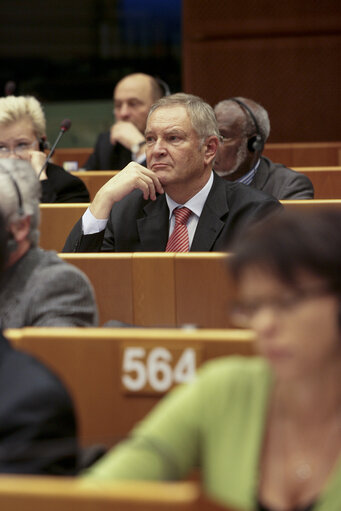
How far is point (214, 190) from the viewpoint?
3051 mm

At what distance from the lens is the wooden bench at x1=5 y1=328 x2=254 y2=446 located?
1.58m

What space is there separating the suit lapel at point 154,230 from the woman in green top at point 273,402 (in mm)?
1731

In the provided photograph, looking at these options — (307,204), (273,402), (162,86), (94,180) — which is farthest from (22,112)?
(273,402)

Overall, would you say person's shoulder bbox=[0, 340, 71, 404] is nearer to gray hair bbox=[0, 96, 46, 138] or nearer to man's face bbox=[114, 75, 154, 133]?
gray hair bbox=[0, 96, 46, 138]

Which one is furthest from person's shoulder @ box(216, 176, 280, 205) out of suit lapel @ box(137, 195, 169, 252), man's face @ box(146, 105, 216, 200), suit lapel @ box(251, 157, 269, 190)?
suit lapel @ box(251, 157, 269, 190)

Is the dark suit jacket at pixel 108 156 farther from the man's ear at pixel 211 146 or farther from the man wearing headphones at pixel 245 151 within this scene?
the man's ear at pixel 211 146

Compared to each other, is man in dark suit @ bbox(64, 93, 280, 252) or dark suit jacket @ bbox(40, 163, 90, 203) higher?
man in dark suit @ bbox(64, 93, 280, 252)

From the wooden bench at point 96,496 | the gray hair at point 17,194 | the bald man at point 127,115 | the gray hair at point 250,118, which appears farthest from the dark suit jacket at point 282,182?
the wooden bench at point 96,496

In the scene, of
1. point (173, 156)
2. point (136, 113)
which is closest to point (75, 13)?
point (136, 113)

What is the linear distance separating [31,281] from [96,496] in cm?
105

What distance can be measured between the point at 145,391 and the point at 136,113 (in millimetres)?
3759

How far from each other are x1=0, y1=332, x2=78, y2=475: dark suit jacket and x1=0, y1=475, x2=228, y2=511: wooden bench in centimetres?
34

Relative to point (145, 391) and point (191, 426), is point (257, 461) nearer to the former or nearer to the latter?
point (191, 426)

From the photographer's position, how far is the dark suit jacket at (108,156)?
5246mm
